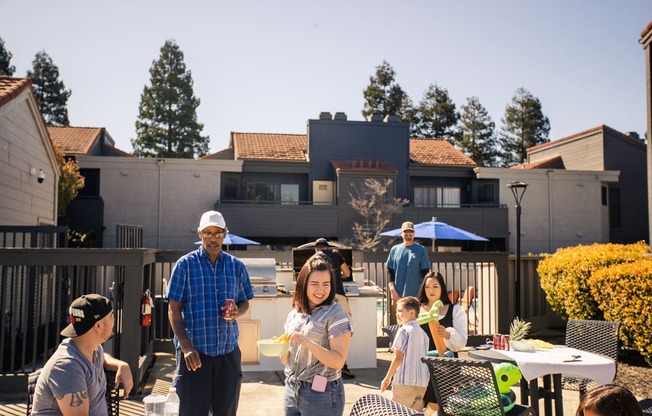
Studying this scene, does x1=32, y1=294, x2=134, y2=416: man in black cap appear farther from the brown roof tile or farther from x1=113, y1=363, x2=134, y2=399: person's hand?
the brown roof tile

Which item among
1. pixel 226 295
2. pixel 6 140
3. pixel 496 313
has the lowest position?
pixel 496 313

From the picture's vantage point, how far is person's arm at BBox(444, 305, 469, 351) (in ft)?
18.7

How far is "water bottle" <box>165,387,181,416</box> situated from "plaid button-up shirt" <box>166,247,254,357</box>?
0.37 metres

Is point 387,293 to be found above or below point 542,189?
below

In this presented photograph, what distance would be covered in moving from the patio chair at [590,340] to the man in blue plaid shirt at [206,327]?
374 cm

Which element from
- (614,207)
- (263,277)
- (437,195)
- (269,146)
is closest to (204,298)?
(263,277)

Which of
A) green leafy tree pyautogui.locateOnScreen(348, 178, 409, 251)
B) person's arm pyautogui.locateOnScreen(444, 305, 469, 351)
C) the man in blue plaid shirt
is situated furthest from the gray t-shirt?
green leafy tree pyautogui.locateOnScreen(348, 178, 409, 251)

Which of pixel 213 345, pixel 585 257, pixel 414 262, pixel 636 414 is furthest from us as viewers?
pixel 585 257

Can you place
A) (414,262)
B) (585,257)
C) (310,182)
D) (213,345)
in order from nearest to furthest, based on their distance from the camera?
(213,345) → (414,262) → (585,257) → (310,182)

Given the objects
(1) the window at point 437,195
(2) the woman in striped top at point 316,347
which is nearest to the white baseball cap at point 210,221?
(2) the woman in striped top at point 316,347

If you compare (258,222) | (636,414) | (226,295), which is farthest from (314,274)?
(258,222)

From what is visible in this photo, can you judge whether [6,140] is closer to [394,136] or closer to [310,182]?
[310,182]

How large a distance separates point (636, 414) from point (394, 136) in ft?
95.8

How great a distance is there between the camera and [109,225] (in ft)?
90.1
